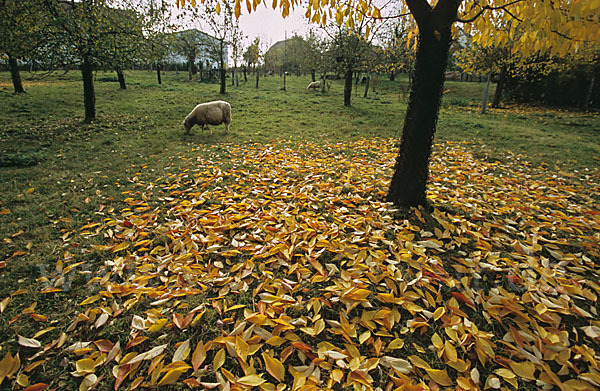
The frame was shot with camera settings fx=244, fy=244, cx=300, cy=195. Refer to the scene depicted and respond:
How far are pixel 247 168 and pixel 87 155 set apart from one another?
15.1ft

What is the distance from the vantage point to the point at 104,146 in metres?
7.34

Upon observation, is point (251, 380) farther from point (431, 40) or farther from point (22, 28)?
point (22, 28)

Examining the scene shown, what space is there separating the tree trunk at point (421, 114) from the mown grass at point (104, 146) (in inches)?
150

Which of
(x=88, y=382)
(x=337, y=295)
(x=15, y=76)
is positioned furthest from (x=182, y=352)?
(x=15, y=76)

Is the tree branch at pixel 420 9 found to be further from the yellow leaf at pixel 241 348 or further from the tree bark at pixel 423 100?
the yellow leaf at pixel 241 348

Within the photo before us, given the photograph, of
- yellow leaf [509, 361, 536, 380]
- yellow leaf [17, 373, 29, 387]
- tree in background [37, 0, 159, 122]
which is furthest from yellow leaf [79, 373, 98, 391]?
tree in background [37, 0, 159, 122]

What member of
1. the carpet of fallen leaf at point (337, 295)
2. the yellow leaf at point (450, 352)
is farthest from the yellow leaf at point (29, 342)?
the yellow leaf at point (450, 352)

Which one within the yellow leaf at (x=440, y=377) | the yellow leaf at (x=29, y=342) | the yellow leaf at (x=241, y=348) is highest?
the yellow leaf at (x=440, y=377)

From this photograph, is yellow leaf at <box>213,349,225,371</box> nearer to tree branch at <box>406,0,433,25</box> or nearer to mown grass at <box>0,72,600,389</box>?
mown grass at <box>0,72,600,389</box>

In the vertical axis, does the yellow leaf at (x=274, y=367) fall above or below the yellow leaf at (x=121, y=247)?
below

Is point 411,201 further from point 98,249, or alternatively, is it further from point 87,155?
point 87,155

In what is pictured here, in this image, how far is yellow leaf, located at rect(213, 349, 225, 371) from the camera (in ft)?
5.36

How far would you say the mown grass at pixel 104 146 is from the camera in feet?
9.21

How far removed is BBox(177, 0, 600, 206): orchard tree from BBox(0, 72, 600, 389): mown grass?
3.48 m
